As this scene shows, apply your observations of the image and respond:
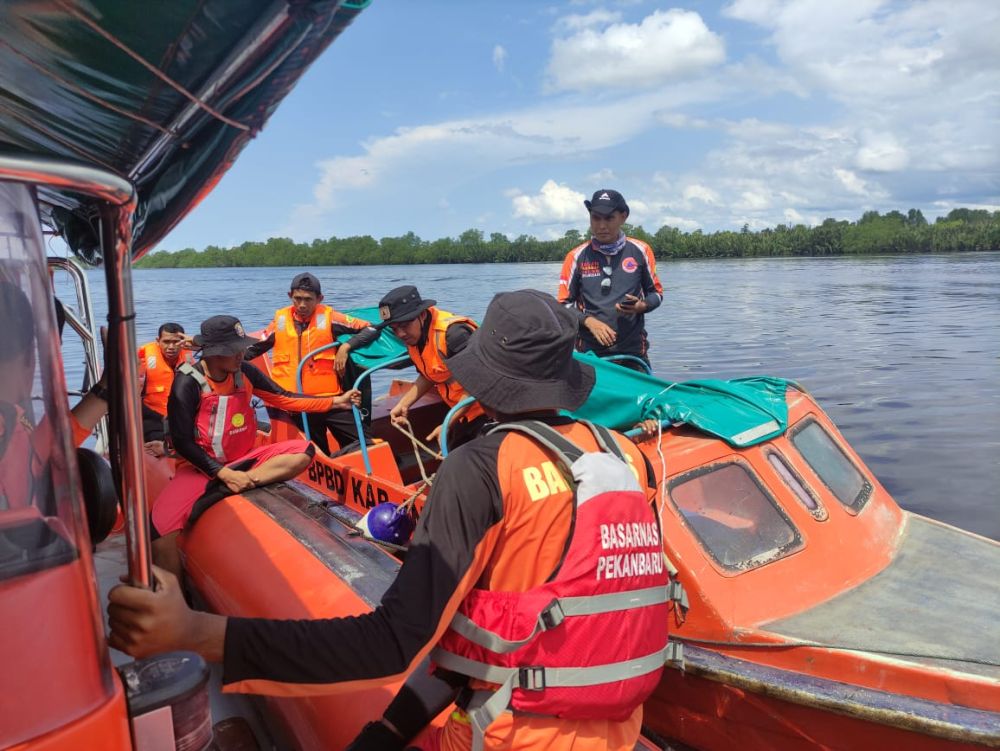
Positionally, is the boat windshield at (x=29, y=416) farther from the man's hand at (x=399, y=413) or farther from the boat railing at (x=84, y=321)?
the man's hand at (x=399, y=413)

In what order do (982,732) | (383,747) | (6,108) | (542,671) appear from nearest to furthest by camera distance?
(6,108) → (542,671) → (383,747) → (982,732)

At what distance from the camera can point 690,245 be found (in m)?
67.6

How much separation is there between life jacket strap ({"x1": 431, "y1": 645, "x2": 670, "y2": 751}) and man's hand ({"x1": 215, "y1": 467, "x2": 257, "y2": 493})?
2694 millimetres

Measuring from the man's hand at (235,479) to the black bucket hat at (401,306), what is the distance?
127 cm

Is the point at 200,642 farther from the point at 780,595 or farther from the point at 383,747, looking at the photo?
the point at 780,595

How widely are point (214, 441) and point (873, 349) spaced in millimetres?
15543

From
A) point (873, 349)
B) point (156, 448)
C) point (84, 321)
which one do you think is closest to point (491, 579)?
point (84, 321)

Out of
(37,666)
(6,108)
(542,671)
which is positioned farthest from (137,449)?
(542,671)

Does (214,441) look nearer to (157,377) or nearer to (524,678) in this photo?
(157,377)

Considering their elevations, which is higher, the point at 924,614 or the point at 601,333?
the point at 601,333

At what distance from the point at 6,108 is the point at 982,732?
9.63ft

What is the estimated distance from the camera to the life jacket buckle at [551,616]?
1.29 meters

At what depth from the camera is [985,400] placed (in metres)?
11.2

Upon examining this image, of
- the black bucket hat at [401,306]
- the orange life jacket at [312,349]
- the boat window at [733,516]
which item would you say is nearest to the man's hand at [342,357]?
the orange life jacket at [312,349]
